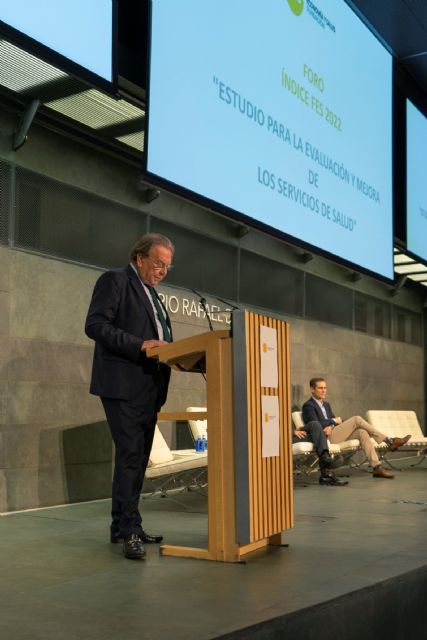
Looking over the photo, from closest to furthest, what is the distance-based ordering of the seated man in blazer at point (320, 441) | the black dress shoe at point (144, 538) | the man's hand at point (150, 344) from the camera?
the man's hand at point (150, 344), the black dress shoe at point (144, 538), the seated man in blazer at point (320, 441)

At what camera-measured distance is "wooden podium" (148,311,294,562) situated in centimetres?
330

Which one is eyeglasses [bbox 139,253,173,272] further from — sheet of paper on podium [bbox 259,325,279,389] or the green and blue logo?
the green and blue logo

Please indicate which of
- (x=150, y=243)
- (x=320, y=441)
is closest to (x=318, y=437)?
(x=320, y=441)

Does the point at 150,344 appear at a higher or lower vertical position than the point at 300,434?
higher

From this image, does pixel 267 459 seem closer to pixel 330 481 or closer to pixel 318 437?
pixel 330 481

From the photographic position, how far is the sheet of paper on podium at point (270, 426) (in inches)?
136

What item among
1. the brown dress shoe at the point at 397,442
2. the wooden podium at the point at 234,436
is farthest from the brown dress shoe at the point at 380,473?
the wooden podium at the point at 234,436

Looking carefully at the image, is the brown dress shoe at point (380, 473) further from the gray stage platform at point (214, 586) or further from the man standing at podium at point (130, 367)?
the man standing at podium at point (130, 367)

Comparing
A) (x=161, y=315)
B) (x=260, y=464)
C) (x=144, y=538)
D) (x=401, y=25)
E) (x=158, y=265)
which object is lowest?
(x=144, y=538)

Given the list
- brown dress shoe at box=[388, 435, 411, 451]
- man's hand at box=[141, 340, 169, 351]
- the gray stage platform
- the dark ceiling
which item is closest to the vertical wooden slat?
the gray stage platform

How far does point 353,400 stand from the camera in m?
11.0

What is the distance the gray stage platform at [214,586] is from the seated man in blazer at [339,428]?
332 cm

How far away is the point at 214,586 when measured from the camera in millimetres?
2791

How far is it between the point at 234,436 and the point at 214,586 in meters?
0.73
